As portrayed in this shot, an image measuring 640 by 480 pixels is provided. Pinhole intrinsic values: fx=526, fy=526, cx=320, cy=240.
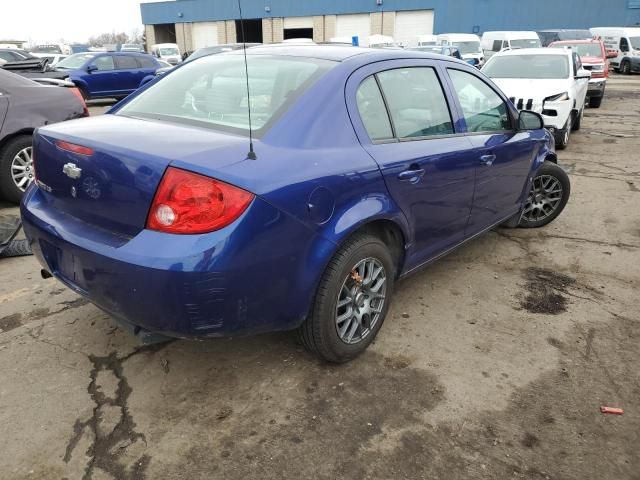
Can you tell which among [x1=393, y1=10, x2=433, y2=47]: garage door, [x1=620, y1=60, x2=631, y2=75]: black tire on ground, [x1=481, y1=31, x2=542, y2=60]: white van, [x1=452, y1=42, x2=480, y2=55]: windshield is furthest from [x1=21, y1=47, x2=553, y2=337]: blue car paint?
[x1=393, y1=10, x2=433, y2=47]: garage door

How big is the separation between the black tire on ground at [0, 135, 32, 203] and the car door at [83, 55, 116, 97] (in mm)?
11057

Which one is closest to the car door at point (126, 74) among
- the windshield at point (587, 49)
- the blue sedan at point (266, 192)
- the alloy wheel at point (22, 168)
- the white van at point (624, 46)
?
the alloy wheel at point (22, 168)

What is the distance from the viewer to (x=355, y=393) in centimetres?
267

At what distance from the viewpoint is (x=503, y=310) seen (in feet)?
11.7

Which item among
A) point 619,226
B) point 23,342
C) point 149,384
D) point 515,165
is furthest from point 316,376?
point 619,226

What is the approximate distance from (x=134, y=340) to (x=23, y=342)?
2.09 feet

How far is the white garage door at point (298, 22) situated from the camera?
43.0 metres

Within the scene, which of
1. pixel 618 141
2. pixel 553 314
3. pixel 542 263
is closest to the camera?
pixel 553 314

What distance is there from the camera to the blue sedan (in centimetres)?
215

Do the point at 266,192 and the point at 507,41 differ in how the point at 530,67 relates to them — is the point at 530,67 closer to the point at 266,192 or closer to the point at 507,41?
the point at 266,192

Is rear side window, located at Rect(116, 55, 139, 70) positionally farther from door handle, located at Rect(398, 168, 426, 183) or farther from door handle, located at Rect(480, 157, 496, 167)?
door handle, located at Rect(398, 168, 426, 183)

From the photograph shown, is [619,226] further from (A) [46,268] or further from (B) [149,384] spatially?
(A) [46,268]

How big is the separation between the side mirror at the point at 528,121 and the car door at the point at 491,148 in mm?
70

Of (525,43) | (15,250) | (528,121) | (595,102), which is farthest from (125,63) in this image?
(525,43)
